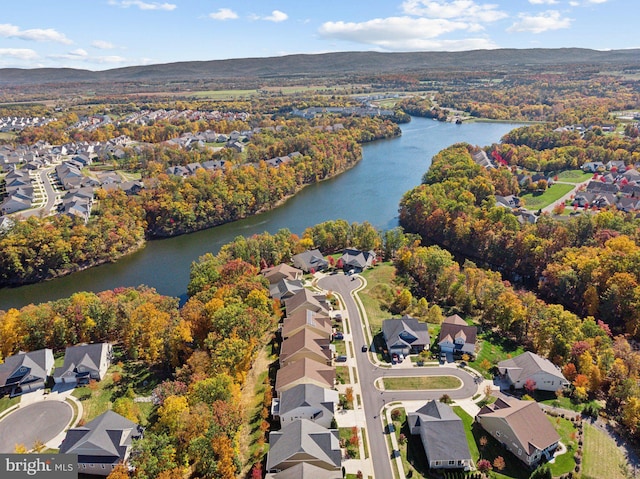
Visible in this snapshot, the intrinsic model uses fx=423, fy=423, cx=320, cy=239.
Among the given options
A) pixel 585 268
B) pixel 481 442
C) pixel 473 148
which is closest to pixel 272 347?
pixel 481 442

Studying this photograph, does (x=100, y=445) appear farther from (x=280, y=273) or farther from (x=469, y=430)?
(x=280, y=273)

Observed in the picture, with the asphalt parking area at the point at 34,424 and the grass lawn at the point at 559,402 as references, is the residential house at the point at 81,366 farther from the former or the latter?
the grass lawn at the point at 559,402

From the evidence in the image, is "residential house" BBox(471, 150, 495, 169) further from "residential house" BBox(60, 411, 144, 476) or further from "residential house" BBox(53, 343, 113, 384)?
"residential house" BBox(60, 411, 144, 476)

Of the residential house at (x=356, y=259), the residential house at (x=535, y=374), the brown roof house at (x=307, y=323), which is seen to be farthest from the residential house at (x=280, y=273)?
the residential house at (x=535, y=374)

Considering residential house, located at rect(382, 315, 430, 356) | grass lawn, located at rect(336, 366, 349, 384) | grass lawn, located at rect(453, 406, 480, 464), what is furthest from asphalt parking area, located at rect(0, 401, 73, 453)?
grass lawn, located at rect(453, 406, 480, 464)

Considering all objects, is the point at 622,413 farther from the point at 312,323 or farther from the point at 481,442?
the point at 312,323

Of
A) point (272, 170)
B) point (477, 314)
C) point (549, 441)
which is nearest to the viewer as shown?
point (549, 441)
